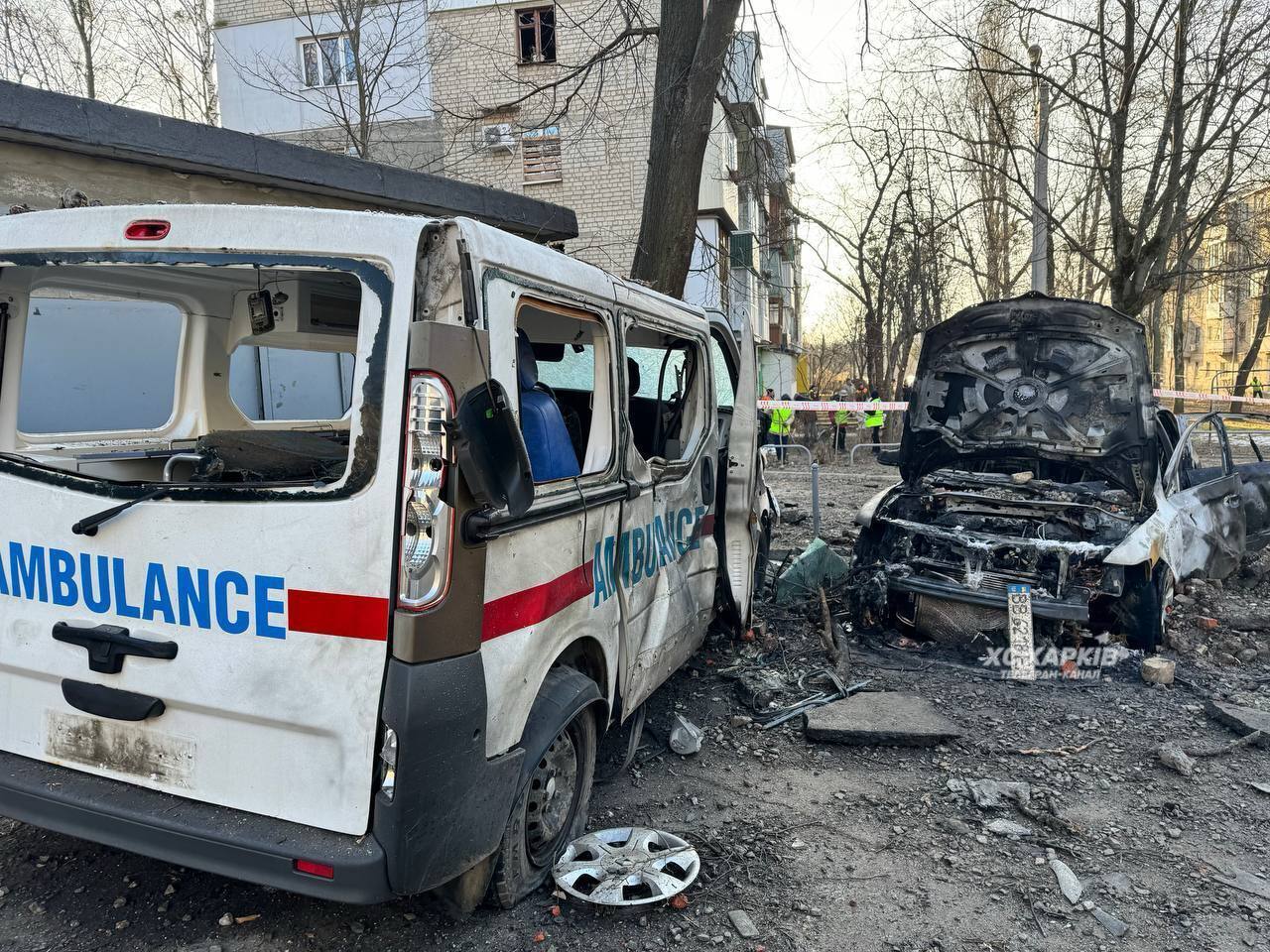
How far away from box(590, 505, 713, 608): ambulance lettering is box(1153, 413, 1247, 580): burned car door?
3.19 metres

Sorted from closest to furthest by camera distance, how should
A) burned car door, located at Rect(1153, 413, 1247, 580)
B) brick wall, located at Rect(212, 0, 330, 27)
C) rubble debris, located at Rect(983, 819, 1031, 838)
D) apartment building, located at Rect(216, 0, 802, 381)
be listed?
rubble debris, located at Rect(983, 819, 1031, 838)
burned car door, located at Rect(1153, 413, 1247, 580)
apartment building, located at Rect(216, 0, 802, 381)
brick wall, located at Rect(212, 0, 330, 27)

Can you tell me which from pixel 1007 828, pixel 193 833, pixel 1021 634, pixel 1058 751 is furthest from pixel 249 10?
pixel 1007 828

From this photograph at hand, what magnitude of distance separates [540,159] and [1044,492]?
19.3m

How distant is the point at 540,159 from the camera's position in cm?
2241

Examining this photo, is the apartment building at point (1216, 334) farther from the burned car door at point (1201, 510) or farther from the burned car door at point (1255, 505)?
the burned car door at point (1201, 510)

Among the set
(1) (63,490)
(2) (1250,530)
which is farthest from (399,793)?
(2) (1250,530)

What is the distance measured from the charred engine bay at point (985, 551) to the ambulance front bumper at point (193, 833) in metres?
4.30

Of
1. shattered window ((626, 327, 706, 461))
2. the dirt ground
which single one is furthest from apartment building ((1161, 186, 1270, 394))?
shattered window ((626, 327, 706, 461))

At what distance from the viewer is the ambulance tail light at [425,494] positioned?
7.07 feet

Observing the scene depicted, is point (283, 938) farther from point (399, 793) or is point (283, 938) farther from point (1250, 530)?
point (1250, 530)

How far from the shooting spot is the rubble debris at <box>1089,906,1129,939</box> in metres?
2.84

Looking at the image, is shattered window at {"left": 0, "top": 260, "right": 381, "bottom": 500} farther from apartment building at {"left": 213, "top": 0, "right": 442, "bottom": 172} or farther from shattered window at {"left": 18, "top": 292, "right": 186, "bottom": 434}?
apartment building at {"left": 213, "top": 0, "right": 442, "bottom": 172}

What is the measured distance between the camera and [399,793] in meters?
2.15

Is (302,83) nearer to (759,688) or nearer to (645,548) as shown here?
(759,688)
